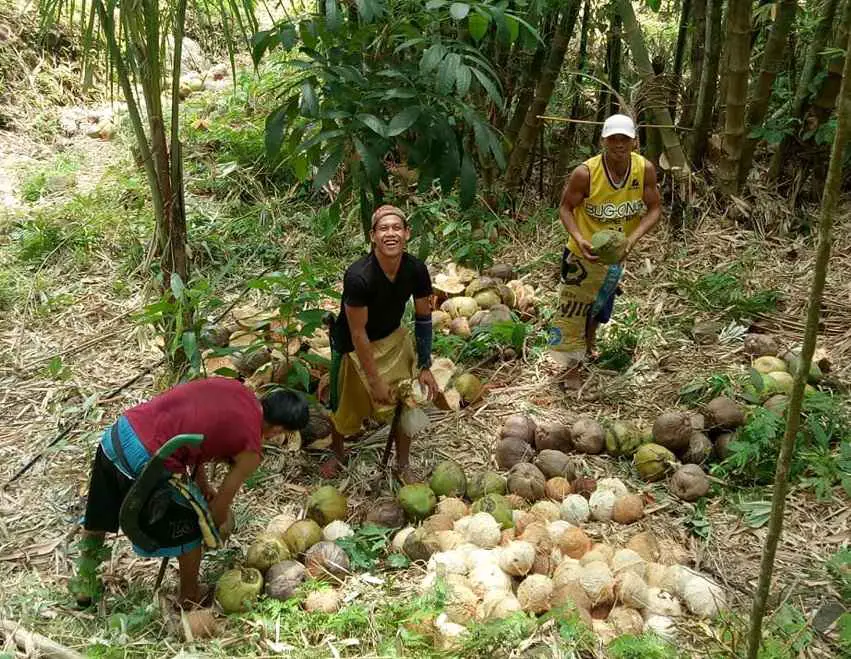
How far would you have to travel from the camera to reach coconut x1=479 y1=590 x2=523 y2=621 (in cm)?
228

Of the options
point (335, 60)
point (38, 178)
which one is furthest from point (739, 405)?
point (38, 178)

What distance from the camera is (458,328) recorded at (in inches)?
155

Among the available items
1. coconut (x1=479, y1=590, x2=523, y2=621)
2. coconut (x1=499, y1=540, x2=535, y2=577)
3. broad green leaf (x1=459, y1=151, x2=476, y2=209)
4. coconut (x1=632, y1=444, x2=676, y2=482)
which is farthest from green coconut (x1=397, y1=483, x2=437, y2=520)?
broad green leaf (x1=459, y1=151, x2=476, y2=209)

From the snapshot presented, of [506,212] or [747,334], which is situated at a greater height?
[506,212]

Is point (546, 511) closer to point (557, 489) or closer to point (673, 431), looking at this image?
point (557, 489)

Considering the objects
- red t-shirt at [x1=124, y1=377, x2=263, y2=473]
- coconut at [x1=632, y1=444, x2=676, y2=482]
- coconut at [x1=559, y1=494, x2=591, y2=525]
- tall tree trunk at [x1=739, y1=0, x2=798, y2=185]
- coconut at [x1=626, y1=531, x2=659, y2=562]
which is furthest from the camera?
tall tree trunk at [x1=739, y1=0, x2=798, y2=185]

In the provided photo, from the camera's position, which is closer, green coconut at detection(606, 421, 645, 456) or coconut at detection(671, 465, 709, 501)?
coconut at detection(671, 465, 709, 501)

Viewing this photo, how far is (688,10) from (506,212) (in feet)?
5.46

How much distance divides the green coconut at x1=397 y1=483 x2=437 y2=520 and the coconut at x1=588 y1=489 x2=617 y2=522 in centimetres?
57

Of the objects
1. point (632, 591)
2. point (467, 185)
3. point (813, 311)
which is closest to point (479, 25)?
point (467, 185)

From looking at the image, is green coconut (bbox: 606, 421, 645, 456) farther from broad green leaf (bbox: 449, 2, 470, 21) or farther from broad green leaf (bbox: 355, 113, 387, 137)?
broad green leaf (bbox: 449, 2, 470, 21)

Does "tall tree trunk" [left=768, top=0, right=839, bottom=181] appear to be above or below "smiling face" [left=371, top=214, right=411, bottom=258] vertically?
above

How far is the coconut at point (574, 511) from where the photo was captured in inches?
111

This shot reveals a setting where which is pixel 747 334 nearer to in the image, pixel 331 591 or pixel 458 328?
pixel 458 328
